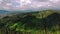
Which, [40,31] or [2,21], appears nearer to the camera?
[40,31]

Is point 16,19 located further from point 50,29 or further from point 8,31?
point 50,29

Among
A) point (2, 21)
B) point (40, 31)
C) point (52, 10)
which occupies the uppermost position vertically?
point (52, 10)

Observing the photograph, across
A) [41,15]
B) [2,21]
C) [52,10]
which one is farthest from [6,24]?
[52,10]

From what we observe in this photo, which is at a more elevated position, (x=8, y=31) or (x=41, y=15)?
(x=41, y=15)

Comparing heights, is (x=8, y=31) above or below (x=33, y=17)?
below

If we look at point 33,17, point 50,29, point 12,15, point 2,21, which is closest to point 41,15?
point 33,17

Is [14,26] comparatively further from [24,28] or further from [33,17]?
[33,17]
